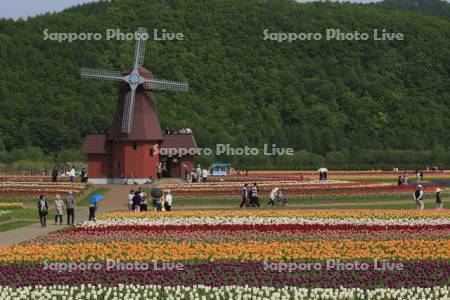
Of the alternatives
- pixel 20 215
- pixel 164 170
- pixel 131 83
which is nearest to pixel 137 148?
pixel 164 170

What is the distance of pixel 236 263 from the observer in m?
18.9

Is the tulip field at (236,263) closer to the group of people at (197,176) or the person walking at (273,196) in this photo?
the person walking at (273,196)

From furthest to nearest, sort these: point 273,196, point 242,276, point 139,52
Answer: point 139,52 < point 273,196 < point 242,276

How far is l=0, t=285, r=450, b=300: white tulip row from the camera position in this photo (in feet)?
53.0

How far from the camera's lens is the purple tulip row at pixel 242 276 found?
1709 centimetres

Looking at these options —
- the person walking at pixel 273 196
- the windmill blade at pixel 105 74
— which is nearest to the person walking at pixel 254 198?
the person walking at pixel 273 196

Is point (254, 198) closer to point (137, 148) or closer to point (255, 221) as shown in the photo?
point (255, 221)

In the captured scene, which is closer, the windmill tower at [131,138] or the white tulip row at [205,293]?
the white tulip row at [205,293]

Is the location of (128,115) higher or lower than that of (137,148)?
higher

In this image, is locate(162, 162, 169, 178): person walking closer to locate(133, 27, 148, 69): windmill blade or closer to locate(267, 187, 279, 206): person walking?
locate(133, 27, 148, 69): windmill blade

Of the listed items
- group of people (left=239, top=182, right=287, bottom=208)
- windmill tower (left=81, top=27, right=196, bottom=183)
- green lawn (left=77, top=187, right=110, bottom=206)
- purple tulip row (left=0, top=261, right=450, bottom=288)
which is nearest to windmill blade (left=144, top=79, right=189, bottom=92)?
windmill tower (left=81, top=27, right=196, bottom=183)

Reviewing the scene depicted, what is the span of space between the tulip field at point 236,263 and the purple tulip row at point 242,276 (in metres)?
0.02

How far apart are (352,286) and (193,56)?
5259 inches

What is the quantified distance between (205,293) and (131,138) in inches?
1948
